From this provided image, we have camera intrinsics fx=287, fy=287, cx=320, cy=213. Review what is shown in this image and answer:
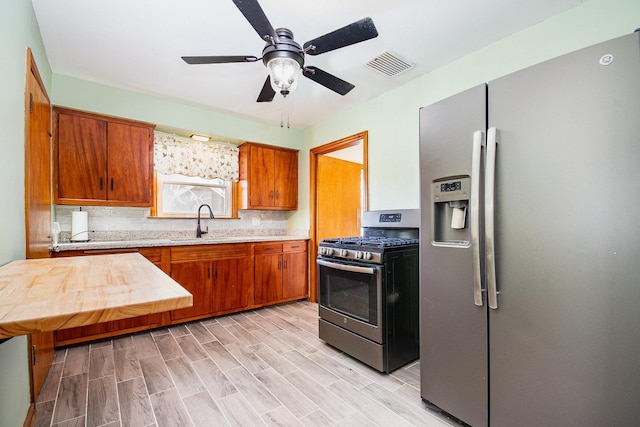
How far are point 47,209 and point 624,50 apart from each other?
3.76m

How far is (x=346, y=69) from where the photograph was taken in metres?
2.66

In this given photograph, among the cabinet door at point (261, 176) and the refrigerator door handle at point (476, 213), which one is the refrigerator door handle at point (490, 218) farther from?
the cabinet door at point (261, 176)

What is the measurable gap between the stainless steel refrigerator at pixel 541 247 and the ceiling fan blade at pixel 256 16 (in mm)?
1083

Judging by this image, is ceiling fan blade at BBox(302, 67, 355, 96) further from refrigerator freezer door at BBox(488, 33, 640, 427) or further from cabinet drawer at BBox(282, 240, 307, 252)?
cabinet drawer at BBox(282, 240, 307, 252)

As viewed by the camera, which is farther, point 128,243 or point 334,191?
point 334,191

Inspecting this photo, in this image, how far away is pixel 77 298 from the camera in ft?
2.44

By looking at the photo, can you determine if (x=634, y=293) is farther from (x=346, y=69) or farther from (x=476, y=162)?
(x=346, y=69)

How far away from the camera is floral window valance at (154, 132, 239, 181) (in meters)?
3.54

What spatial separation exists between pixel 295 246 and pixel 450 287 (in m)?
2.66

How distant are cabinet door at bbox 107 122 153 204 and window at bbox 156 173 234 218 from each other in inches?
14.2

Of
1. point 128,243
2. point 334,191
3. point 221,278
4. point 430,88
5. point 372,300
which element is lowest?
point 221,278

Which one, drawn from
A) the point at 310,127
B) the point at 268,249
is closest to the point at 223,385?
the point at 268,249

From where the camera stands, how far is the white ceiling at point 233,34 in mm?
1896

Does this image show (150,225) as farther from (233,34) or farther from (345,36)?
(345,36)
